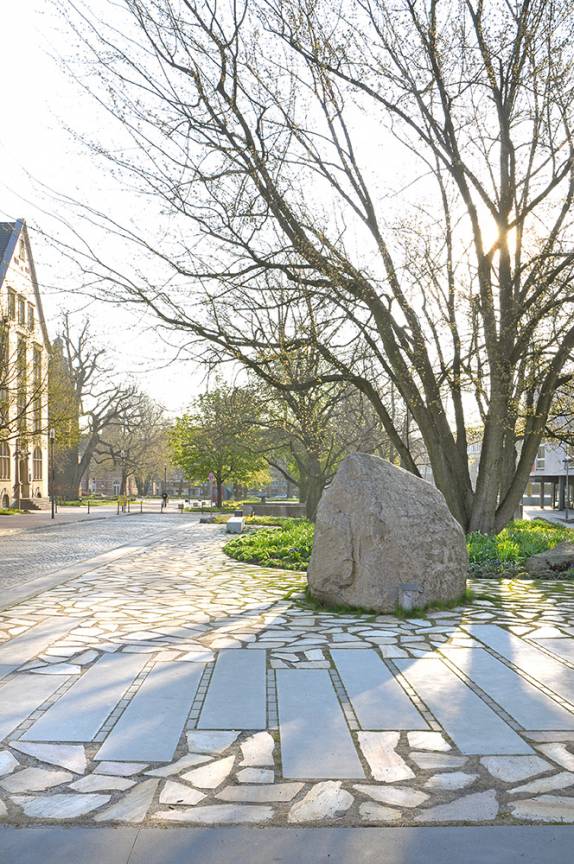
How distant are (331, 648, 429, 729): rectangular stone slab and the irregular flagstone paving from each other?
20mm

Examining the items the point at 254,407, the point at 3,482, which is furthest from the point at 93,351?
the point at 254,407

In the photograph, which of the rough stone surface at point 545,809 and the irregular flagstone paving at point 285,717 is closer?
the rough stone surface at point 545,809

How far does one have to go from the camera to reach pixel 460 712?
15.6 feet

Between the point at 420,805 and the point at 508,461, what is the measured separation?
51.7ft

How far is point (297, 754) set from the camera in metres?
4.02

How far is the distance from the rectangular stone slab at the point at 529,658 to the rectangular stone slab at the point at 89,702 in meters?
3.00

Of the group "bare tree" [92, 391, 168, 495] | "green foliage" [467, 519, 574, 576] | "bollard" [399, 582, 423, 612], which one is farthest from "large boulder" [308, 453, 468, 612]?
"bare tree" [92, 391, 168, 495]

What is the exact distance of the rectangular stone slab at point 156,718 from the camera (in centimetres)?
405

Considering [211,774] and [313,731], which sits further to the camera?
[313,731]

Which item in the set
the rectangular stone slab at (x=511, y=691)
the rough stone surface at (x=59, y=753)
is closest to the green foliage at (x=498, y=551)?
the rectangular stone slab at (x=511, y=691)

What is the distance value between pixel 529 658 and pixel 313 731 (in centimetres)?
256

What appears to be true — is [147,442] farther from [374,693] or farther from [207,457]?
[374,693]

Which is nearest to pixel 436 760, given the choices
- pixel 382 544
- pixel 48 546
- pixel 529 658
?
pixel 529 658

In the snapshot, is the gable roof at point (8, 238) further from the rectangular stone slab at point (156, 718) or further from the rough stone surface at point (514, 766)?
the rough stone surface at point (514, 766)
